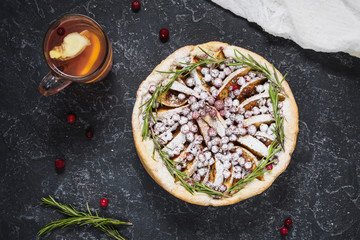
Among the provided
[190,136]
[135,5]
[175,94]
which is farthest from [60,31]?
[190,136]

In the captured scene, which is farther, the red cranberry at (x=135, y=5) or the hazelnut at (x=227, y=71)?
the red cranberry at (x=135, y=5)

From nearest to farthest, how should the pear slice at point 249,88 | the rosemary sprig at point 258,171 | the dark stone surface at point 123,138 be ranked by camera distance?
the rosemary sprig at point 258,171
the pear slice at point 249,88
the dark stone surface at point 123,138

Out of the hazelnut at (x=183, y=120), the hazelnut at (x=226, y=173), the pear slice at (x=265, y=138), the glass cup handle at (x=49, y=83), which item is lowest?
the hazelnut at (x=226, y=173)

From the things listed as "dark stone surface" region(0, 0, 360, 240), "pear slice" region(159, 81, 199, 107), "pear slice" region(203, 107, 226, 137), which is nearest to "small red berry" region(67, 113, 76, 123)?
"dark stone surface" region(0, 0, 360, 240)

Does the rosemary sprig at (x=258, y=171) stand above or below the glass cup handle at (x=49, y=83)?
below

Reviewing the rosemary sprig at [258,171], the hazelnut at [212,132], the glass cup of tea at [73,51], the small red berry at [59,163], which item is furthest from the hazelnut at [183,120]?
the small red berry at [59,163]

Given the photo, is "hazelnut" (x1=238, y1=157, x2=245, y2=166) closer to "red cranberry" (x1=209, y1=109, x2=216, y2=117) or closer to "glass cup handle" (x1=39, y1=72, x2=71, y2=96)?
"red cranberry" (x1=209, y1=109, x2=216, y2=117)

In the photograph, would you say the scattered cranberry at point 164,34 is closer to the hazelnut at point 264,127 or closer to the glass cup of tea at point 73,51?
the glass cup of tea at point 73,51

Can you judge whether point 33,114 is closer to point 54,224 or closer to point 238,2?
point 54,224
